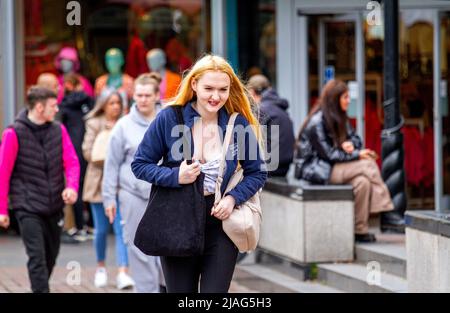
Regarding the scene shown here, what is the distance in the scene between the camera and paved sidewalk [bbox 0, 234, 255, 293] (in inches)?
434

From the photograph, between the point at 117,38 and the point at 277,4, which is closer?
the point at 277,4

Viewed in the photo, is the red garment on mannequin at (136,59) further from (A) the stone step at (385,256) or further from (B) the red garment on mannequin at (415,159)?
(A) the stone step at (385,256)

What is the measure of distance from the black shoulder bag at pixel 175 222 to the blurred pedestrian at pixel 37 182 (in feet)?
10.6

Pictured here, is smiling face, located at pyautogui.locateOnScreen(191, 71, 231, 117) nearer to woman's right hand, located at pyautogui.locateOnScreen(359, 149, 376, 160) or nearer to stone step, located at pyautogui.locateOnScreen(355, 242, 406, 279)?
stone step, located at pyautogui.locateOnScreen(355, 242, 406, 279)

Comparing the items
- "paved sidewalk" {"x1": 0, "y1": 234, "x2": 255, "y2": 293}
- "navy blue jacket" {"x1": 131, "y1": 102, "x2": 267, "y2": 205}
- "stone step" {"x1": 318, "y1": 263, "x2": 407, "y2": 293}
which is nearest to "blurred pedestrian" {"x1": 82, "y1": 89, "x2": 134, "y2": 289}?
"paved sidewalk" {"x1": 0, "y1": 234, "x2": 255, "y2": 293}

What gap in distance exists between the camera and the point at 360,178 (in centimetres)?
1142

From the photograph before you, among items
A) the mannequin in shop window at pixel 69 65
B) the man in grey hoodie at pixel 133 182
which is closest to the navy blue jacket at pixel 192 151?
the man in grey hoodie at pixel 133 182

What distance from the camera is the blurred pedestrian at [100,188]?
11.1 meters

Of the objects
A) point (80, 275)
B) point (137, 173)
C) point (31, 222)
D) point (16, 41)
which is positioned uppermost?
point (16, 41)

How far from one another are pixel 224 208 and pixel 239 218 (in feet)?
0.41

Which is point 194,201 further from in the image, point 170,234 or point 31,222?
point 31,222
